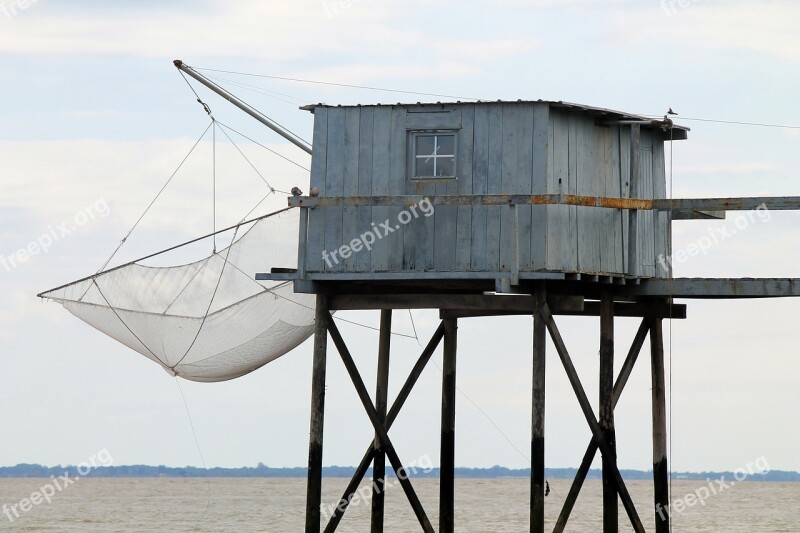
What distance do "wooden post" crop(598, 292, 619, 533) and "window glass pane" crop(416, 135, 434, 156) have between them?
3.55 metres

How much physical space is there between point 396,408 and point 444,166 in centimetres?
443

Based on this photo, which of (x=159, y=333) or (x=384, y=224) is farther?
(x=159, y=333)

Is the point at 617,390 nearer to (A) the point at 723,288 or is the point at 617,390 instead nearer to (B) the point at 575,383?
(B) the point at 575,383

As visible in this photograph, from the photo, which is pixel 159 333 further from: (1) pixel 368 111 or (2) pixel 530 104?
(2) pixel 530 104

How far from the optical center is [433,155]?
950 inches

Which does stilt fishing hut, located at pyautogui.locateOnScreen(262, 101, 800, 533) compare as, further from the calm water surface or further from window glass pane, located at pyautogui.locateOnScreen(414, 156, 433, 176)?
the calm water surface

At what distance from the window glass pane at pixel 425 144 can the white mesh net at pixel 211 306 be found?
4266 mm

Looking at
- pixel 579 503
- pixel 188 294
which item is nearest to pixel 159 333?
pixel 188 294

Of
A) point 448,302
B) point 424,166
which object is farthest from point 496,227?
point 448,302

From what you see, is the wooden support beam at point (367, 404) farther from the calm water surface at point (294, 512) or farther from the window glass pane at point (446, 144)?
the calm water surface at point (294, 512)

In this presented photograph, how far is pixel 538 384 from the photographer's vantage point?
23516mm

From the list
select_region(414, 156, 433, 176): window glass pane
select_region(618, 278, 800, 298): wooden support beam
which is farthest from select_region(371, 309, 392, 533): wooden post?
select_region(618, 278, 800, 298): wooden support beam

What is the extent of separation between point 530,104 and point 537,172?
1016 mm

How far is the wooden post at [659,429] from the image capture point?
85.6 feet
